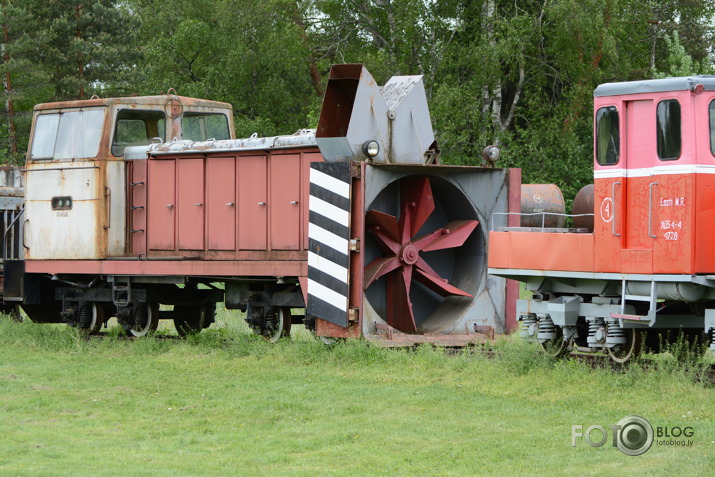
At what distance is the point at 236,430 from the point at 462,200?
6.18 m

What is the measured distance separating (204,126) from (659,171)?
849 centimetres

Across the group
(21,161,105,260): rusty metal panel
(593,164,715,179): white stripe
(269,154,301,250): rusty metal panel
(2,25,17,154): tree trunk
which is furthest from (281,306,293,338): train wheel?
(2,25,17,154): tree trunk

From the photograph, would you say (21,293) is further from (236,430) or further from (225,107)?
(236,430)

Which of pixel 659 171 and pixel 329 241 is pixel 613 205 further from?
pixel 329 241

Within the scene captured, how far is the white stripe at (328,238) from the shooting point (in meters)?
12.7

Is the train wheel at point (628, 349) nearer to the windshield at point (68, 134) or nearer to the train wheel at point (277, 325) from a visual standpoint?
the train wheel at point (277, 325)

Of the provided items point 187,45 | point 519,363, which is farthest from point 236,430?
point 187,45

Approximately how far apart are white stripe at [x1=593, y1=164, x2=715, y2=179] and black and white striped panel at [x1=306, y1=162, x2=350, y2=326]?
3100mm

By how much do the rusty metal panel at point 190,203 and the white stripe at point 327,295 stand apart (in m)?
2.89

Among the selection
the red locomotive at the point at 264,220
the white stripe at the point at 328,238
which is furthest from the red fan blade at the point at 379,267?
the white stripe at the point at 328,238

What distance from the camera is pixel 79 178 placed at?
52.6 ft

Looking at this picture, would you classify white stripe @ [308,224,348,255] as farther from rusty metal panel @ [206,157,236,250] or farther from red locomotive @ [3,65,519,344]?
rusty metal panel @ [206,157,236,250]

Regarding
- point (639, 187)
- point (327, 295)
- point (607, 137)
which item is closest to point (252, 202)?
point (327, 295)

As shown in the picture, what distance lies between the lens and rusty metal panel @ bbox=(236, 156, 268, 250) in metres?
14.6
